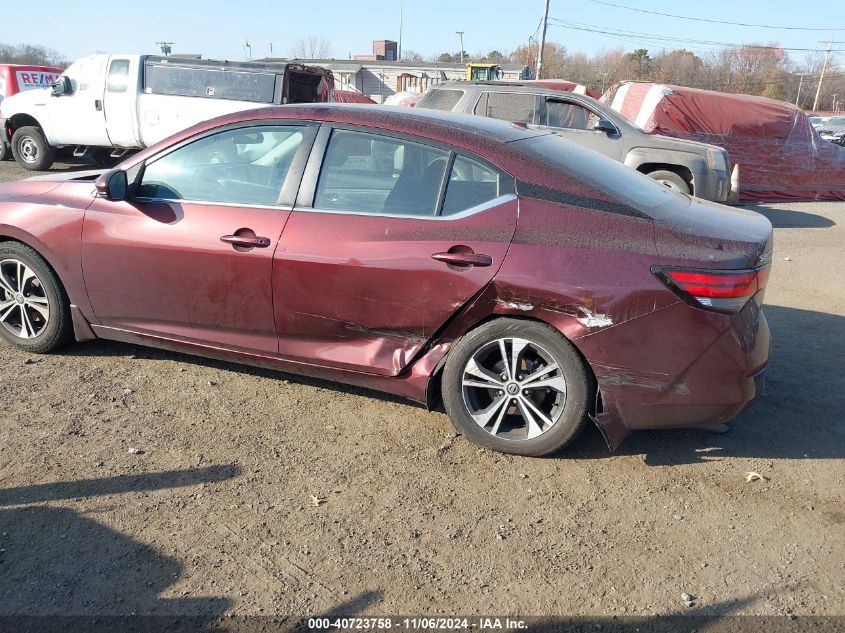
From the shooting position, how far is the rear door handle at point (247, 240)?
3.80 meters

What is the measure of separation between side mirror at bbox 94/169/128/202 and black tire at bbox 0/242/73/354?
2.29ft

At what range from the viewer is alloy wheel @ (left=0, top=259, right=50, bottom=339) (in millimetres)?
4523

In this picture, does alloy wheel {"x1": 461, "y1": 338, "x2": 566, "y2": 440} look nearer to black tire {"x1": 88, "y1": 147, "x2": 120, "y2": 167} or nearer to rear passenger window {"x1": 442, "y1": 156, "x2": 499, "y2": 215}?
rear passenger window {"x1": 442, "y1": 156, "x2": 499, "y2": 215}

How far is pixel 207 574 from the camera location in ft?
8.86

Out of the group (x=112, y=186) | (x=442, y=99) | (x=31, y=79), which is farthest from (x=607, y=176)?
(x=31, y=79)

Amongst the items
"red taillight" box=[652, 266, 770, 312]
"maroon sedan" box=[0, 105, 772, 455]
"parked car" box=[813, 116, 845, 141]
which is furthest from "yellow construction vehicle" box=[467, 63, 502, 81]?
"red taillight" box=[652, 266, 770, 312]

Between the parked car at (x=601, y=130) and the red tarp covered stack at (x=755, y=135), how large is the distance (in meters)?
2.76

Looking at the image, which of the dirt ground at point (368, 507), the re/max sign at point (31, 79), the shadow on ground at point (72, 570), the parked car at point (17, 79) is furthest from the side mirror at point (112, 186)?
the re/max sign at point (31, 79)

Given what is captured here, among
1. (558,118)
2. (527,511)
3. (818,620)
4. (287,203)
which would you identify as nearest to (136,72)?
(558,118)

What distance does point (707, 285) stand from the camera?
3.19m

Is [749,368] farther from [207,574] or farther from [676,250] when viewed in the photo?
[207,574]

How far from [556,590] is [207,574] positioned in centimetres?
129

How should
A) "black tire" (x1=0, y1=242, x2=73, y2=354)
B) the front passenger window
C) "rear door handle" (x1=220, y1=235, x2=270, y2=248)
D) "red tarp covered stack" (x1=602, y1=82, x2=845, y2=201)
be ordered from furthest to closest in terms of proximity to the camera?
1. "red tarp covered stack" (x1=602, y1=82, x2=845, y2=201)
2. "black tire" (x1=0, y1=242, x2=73, y2=354)
3. the front passenger window
4. "rear door handle" (x1=220, y1=235, x2=270, y2=248)

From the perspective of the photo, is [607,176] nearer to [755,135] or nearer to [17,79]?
[755,135]
